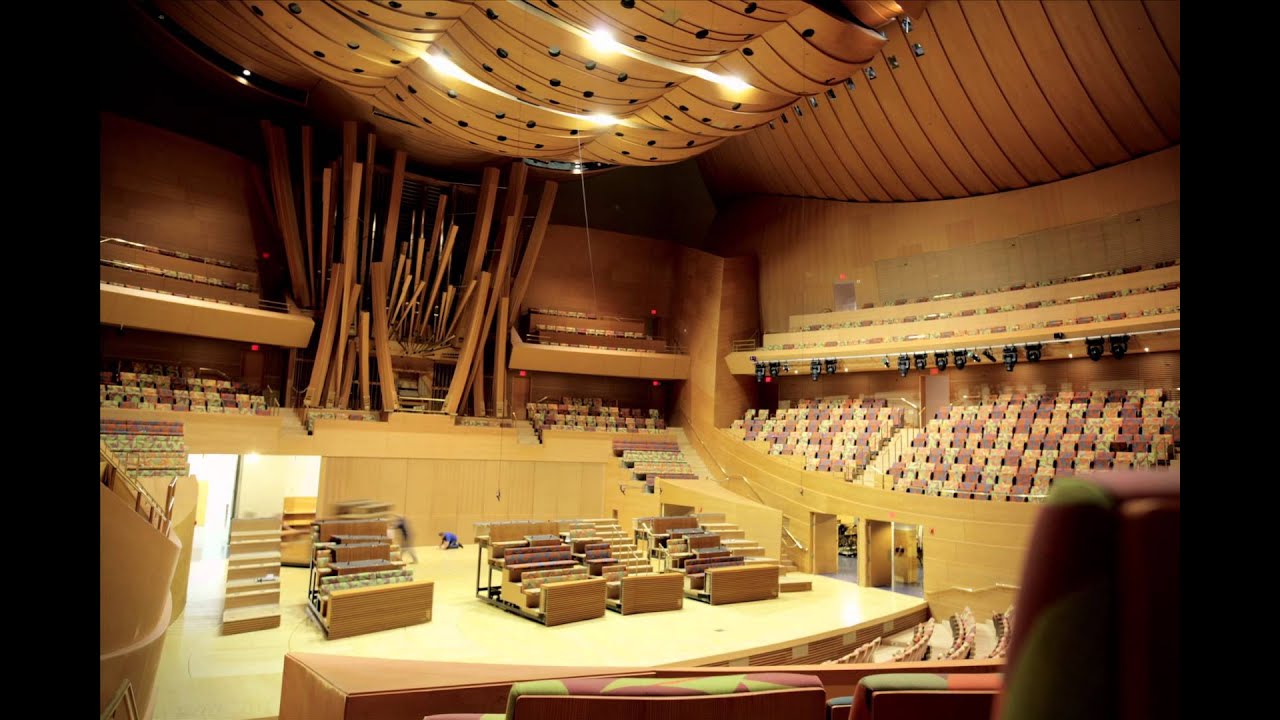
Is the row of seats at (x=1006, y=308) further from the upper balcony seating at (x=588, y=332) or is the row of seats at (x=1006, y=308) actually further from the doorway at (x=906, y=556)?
the upper balcony seating at (x=588, y=332)

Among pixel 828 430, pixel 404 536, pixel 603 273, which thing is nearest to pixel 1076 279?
pixel 828 430

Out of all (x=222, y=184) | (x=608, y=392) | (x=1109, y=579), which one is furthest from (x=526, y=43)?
(x=608, y=392)

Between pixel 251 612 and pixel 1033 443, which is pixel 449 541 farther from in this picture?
pixel 1033 443

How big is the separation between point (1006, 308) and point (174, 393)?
15.0 metres

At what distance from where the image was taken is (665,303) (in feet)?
65.4

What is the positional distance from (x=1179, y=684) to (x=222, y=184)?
17910 mm

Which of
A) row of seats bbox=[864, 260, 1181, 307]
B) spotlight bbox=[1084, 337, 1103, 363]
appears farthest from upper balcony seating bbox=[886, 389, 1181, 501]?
row of seats bbox=[864, 260, 1181, 307]

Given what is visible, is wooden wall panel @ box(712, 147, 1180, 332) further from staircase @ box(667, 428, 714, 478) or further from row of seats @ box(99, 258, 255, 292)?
row of seats @ box(99, 258, 255, 292)

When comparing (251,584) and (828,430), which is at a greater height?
(828,430)

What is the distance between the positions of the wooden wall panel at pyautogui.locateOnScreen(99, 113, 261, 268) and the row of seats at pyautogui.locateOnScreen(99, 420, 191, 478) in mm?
4528

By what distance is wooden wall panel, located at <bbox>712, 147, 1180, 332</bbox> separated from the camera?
12.7 metres

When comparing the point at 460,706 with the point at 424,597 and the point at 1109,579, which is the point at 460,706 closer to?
the point at 1109,579

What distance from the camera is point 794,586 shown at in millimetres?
10859
